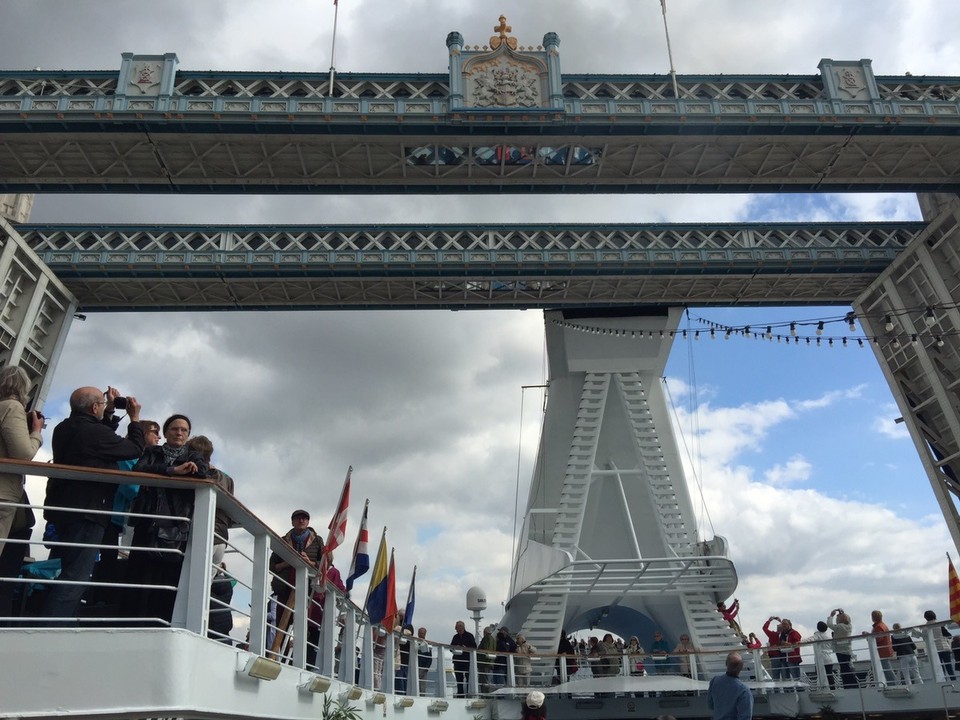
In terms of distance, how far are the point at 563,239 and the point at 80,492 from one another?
64.4 ft

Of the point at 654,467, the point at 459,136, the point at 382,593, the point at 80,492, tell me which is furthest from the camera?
the point at 654,467

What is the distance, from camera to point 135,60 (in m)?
18.6

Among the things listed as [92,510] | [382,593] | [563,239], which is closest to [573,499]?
[563,239]

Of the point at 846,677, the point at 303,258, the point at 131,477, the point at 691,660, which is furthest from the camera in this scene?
the point at 303,258

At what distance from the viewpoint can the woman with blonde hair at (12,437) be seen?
167 inches

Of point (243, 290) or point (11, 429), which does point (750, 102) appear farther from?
point (11, 429)

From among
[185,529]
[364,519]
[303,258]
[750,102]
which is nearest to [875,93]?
[750,102]

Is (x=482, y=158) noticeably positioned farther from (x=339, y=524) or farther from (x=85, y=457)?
(x=85, y=457)

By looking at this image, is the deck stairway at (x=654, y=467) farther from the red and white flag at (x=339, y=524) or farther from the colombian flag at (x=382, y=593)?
the red and white flag at (x=339, y=524)

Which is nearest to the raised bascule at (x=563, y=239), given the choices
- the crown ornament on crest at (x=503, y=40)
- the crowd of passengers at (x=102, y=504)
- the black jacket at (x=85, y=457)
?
the crown ornament on crest at (x=503, y=40)

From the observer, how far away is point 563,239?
2306 centimetres

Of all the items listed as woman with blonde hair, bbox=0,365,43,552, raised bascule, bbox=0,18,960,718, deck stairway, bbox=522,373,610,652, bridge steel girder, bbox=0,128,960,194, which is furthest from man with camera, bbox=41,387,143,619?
deck stairway, bbox=522,373,610,652

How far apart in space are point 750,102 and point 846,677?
12.3 metres

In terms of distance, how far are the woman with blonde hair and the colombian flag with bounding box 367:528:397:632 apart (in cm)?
509
